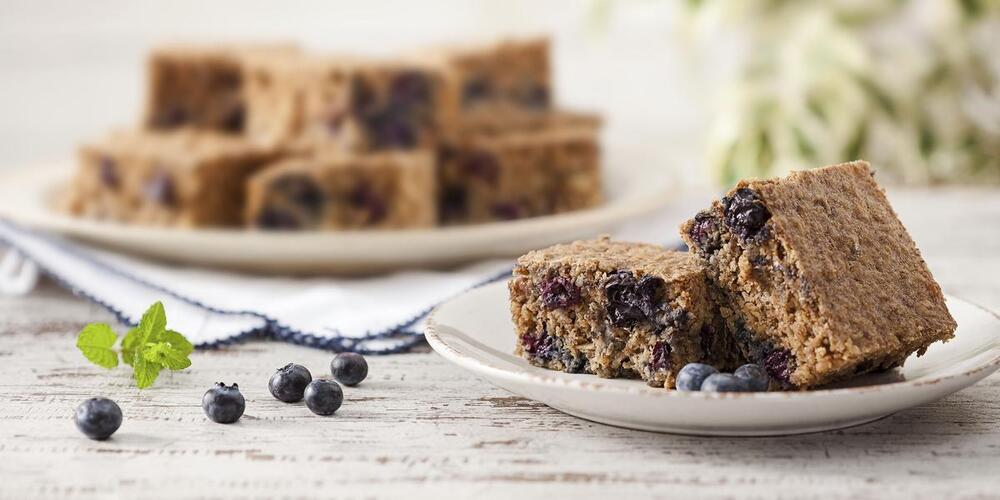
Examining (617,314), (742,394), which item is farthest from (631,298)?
(742,394)

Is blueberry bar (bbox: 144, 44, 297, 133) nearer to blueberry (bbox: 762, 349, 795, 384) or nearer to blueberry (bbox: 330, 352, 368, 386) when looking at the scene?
blueberry (bbox: 330, 352, 368, 386)

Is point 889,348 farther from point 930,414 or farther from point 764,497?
point 764,497

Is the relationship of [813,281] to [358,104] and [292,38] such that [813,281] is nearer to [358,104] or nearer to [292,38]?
[358,104]

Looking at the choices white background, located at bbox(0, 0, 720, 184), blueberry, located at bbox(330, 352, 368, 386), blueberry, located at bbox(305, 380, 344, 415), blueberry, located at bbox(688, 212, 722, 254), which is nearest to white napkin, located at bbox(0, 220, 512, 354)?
blueberry, located at bbox(330, 352, 368, 386)

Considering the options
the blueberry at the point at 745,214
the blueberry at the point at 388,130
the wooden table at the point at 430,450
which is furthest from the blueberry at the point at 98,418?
the blueberry at the point at 388,130

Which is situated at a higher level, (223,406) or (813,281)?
(813,281)
